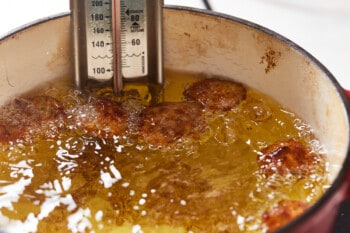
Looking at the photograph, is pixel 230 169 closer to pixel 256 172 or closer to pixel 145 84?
pixel 256 172

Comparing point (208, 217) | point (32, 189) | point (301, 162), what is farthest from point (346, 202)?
point (32, 189)

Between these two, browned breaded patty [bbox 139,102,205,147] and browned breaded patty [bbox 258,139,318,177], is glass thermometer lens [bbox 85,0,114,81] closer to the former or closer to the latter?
browned breaded patty [bbox 139,102,205,147]

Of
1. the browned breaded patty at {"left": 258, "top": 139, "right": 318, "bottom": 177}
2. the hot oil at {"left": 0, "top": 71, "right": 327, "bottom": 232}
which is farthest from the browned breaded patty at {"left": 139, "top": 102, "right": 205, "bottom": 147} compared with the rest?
the browned breaded patty at {"left": 258, "top": 139, "right": 318, "bottom": 177}

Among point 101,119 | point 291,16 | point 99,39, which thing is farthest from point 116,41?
point 291,16

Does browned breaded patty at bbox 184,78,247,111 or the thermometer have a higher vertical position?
the thermometer

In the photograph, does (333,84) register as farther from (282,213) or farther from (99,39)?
(99,39)

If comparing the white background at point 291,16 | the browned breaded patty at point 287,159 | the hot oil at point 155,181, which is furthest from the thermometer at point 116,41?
the white background at point 291,16
